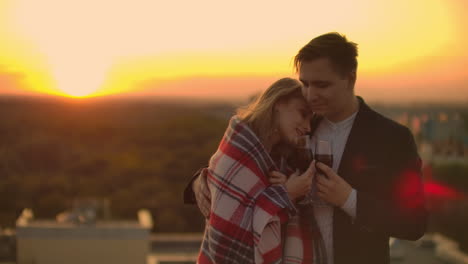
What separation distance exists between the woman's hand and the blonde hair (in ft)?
0.39

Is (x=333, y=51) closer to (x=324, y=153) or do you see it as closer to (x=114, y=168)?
(x=324, y=153)

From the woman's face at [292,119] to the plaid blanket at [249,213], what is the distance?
0.08 m

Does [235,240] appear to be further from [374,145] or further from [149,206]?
[149,206]

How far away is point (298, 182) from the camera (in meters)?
1.91

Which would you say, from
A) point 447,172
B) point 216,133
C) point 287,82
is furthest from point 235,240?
point 216,133

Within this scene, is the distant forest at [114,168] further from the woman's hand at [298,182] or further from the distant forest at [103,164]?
the woman's hand at [298,182]

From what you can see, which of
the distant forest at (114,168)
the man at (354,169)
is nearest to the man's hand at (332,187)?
the man at (354,169)

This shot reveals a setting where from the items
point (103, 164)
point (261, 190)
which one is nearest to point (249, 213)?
point (261, 190)

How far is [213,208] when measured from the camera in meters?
1.93

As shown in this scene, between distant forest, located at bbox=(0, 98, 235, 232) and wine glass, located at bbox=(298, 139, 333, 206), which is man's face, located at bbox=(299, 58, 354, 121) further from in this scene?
distant forest, located at bbox=(0, 98, 235, 232)

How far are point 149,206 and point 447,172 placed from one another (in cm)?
1070

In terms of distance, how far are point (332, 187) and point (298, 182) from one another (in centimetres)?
10

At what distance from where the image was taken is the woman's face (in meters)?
1.95

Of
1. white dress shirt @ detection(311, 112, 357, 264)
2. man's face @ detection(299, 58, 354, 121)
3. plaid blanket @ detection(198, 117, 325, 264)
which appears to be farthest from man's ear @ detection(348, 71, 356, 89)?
plaid blanket @ detection(198, 117, 325, 264)
